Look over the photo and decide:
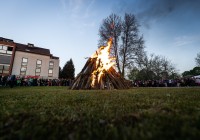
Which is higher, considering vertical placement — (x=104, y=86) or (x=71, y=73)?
(x=71, y=73)

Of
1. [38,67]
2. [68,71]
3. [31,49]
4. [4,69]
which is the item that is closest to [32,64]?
[38,67]

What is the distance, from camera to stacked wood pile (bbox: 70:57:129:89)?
1479 cm

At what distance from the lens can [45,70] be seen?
167 ft

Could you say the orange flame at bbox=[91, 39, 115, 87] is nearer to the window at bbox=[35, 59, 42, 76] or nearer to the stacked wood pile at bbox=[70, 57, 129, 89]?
the stacked wood pile at bbox=[70, 57, 129, 89]

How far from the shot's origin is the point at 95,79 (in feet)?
49.8

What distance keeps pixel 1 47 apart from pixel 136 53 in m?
37.5

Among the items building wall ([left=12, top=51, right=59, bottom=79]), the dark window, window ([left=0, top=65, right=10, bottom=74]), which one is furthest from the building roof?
window ([left=0, top=65, right=10, bottom=74])

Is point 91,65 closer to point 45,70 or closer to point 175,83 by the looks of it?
point 175,83

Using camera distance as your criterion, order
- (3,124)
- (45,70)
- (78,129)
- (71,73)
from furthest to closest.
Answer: (71,73) < (45,70) < (3,124) < (78,129)

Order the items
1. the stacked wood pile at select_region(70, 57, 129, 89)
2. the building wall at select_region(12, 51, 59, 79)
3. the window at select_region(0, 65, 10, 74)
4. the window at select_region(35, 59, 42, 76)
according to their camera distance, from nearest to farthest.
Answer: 1. the stacked wood pile at select_region(70, 57, 129, 89)
2. the window at select_region(0, 65, 10, 74)
3. the building wall at select_region(12, 51, 59, 79)
4. the window at select_region(35, 59, 42, 76)

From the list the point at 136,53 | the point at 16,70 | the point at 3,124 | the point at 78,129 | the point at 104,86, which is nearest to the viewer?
the point at 78,129

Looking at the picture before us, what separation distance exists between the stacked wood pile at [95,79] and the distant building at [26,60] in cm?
3649

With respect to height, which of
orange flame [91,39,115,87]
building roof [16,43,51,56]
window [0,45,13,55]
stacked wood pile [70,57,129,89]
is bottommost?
stacked wood pile [70,57,129,89]

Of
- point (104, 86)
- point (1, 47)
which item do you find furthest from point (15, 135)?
point (1, 47)
